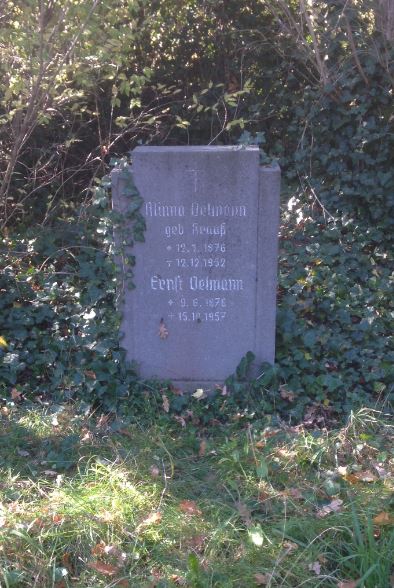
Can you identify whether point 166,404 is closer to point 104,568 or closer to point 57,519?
point 57,519

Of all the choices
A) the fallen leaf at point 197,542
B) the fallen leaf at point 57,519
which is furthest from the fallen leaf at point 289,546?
the fallen leaf at point 57,519

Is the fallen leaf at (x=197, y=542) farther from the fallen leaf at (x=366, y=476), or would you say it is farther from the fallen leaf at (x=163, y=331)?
the fallen leaf at (x=163, y=331)

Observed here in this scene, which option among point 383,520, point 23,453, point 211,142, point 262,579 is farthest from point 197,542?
point 211,142

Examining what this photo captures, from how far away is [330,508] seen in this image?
3.35 meters

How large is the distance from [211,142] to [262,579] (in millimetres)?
4813

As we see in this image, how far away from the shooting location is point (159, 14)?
25.7 ft

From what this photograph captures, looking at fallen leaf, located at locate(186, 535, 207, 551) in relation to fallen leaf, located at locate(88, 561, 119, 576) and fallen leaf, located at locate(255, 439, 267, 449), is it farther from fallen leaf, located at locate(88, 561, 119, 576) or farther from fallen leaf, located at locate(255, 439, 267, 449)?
fallen leaf, located at locate(255, 439, 267, 449)

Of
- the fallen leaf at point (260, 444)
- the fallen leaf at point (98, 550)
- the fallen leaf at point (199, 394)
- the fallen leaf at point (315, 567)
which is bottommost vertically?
the fallen leaf at point (315, 567)

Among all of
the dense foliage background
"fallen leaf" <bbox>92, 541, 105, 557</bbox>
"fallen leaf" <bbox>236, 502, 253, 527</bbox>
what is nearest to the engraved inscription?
the dense foliage background

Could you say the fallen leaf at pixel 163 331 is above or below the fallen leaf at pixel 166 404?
above

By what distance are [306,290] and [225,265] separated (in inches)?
47.8

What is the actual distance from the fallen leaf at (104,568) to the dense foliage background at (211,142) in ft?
4.94

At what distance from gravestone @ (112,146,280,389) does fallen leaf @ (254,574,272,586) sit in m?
1.85

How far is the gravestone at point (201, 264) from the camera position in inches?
174
